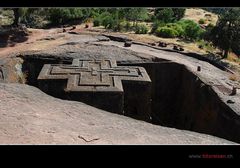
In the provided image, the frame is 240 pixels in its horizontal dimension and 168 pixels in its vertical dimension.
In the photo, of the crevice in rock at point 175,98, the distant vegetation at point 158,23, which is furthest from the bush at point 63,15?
the crevice in rock at point 175,98

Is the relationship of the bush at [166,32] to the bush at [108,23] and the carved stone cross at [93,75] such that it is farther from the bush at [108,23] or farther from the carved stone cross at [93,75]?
the carved stone cross at [93,75]

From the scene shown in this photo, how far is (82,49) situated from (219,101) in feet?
24.9

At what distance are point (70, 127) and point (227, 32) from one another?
16197 mm

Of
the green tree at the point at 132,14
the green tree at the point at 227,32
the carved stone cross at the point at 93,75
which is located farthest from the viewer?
the green tree at the point at 132,14

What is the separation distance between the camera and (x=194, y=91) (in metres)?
14.6

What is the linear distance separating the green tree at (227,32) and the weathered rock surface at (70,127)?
14.8 metres

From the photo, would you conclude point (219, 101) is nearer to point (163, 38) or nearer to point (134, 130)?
point (134, 130)

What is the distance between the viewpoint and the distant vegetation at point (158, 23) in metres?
21.0

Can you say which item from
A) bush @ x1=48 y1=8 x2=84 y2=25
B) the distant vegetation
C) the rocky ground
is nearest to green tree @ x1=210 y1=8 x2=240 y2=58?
the distant vegetation
